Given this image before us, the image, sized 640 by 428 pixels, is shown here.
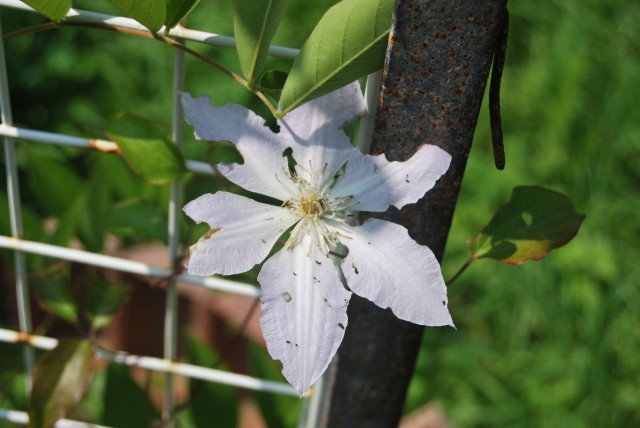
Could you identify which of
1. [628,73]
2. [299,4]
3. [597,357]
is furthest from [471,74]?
[299,4]

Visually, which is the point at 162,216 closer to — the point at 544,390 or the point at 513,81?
the point at 544,390

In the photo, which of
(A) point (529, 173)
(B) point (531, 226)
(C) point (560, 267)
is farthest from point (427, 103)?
(A) point (529, 173)

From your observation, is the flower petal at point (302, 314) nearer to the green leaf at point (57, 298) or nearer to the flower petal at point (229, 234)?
the flower petal at point (229, 234)

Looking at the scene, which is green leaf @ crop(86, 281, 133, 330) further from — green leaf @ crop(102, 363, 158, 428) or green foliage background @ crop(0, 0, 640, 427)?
green foliage background @ crop(0, 0, 640, 427)

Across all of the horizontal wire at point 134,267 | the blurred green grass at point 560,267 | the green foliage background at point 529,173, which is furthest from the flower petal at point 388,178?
the blurred green grass at point 560,267

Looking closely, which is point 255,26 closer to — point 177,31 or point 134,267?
point 177,31
